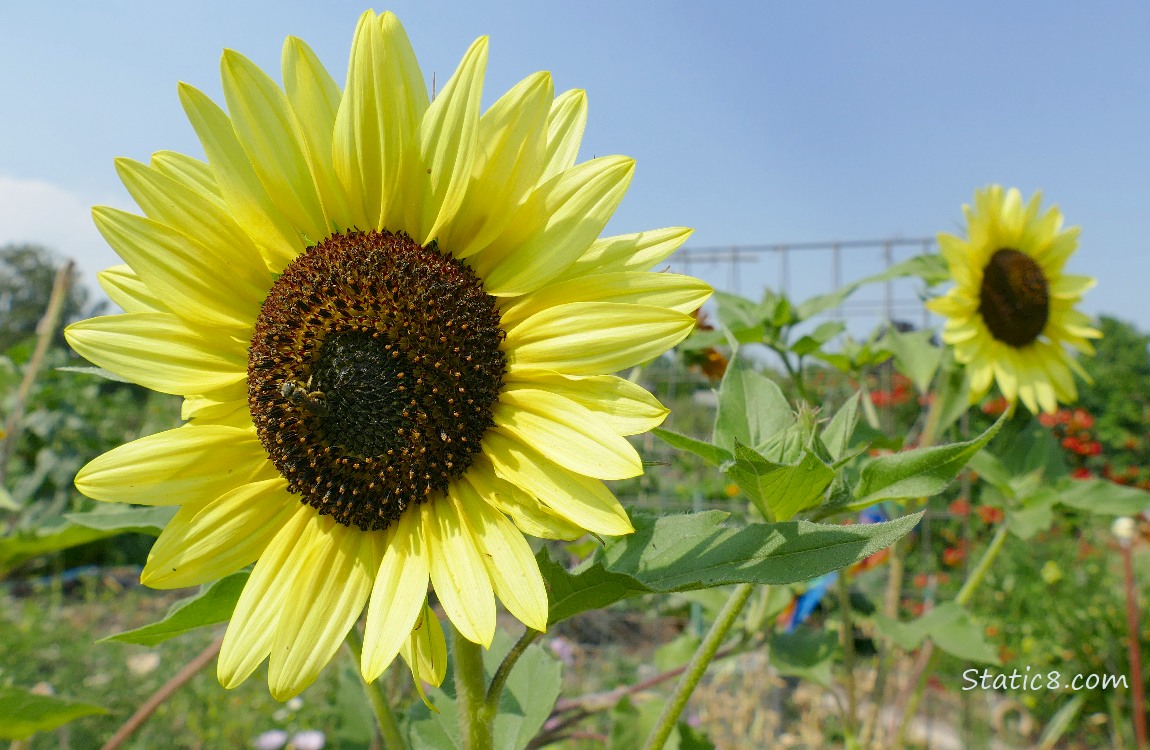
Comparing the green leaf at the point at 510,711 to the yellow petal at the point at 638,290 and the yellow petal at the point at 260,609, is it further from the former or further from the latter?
the yellow petal at the point at 638,290

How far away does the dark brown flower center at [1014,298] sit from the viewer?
2346 millimetres

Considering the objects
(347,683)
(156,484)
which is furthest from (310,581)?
(347,683)

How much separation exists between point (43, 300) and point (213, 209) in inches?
935

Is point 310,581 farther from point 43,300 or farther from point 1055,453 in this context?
point 43,300

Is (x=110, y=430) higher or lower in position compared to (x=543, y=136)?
lower

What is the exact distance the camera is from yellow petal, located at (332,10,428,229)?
0.79m

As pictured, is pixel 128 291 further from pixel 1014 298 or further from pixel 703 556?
pixel 1014 298

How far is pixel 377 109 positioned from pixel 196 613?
22.9 inches

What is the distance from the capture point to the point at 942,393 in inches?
86.5

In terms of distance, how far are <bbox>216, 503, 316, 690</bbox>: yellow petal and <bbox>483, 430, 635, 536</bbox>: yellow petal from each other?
0.79 feet

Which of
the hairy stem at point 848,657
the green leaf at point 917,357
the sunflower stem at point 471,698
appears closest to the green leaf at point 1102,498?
the green leaf at point 917,357

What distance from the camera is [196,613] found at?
88 cm

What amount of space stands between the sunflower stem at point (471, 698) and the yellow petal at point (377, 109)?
1.55 ft

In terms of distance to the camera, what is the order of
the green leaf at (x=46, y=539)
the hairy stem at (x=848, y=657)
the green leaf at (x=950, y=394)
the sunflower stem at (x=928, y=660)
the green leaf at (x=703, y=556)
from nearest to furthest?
the green leaf at (x=703, y=556)
the green leaf at (x=46, y=539)
the hairy stem at (x=848, y=657)
the sunflower stem at (x=928, y=660)
the green leaf at (x=950, y=394)
